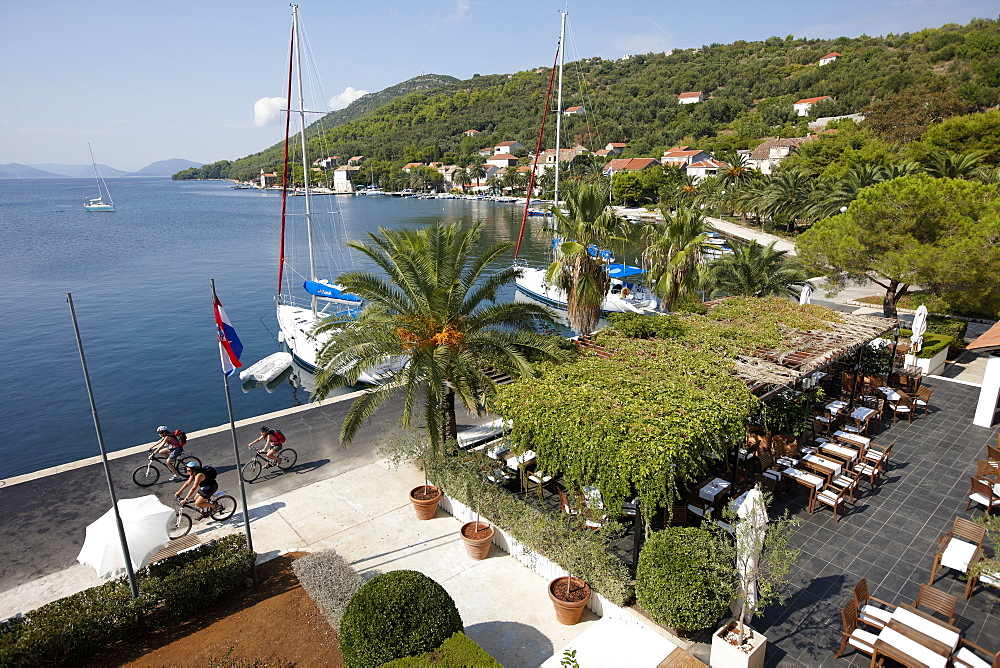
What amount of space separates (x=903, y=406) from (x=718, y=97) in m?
137

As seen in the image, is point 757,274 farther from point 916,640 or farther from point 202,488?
point 202,488

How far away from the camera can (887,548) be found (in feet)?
28.0

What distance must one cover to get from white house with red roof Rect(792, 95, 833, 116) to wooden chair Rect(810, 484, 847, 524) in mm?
114080

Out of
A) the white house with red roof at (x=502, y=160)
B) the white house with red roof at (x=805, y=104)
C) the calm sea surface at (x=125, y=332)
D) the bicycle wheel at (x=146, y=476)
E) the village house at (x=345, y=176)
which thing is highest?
the white house with red roof at (x=805, y=104)

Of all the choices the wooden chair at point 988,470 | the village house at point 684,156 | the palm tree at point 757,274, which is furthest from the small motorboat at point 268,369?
the village house at point 684,156

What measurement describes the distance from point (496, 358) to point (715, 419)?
4.22 meters

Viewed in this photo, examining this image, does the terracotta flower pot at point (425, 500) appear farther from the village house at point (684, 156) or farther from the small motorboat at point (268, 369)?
the village house at point (684, 156)

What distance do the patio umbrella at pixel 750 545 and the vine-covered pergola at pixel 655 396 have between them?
2.89 feet

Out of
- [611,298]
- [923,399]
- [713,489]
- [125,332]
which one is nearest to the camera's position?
[713,489]

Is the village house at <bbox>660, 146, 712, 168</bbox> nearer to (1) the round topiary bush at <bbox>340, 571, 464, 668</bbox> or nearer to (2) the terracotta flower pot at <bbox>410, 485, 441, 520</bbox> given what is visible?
(2) the terracotta flower pot at <bbox>410, 485, 441, 520</bbox>

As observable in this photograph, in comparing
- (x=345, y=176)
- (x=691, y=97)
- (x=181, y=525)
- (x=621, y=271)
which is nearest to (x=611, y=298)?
(x=621, y=271)

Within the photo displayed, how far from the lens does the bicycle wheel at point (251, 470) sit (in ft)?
38.2

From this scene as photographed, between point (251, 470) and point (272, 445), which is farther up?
point (272, 445)

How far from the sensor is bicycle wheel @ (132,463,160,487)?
11.6 metres
